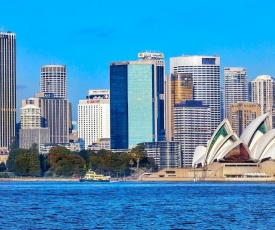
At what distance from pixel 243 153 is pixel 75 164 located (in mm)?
33107

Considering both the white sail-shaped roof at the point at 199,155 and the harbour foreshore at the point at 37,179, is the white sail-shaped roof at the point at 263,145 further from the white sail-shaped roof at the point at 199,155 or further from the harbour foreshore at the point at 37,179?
the harbour foreshore at the point at 37,179

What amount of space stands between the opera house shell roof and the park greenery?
23.8 metres

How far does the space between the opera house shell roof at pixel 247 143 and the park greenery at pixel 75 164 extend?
937 inches

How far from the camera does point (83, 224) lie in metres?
51.6

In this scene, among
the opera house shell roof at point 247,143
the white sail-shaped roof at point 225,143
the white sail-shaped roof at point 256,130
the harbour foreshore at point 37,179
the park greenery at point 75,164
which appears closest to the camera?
the opera house shell roof at point 247,143

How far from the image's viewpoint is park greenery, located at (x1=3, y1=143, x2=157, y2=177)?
550ft

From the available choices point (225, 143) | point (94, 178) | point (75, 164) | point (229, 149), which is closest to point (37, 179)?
point (75, 164)

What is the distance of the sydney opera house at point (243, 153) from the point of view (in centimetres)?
14438

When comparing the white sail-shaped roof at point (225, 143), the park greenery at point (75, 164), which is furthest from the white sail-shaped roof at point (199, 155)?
the park greenery at point (75, 164)

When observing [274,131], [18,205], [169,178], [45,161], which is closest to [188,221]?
[18,205]

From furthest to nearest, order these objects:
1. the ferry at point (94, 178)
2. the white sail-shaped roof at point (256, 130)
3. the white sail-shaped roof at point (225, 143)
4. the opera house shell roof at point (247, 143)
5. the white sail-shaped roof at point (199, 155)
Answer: the white sail-shaped roof at point (199, 155)
the ferry at point (94, 178)
the white sail-shaped roof at point (225, 143)
the white sail-shaped roof at point (256, 130)
the opera house shell roof at point (247, 143)

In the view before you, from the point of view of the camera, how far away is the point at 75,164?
168 meters

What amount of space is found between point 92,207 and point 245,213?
11.0 metres

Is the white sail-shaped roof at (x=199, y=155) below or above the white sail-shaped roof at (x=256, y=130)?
below
